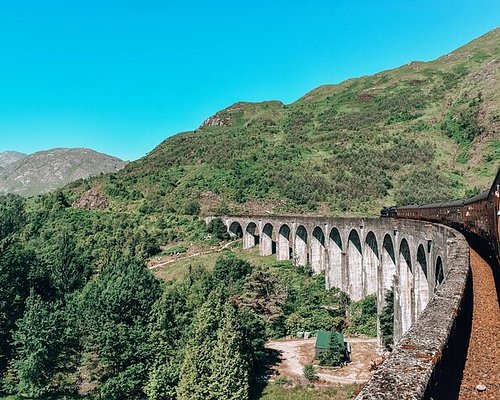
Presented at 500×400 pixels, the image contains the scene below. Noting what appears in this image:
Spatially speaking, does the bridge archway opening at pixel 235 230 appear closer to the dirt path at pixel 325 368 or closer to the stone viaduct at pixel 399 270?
the stone viaduct at pixel 399 270

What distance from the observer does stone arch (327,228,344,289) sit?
150 ft

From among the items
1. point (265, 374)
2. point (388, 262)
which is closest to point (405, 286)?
point (388, 262)

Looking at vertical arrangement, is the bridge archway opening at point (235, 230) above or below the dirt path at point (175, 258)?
above

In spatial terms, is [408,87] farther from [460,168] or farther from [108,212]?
[108,212]

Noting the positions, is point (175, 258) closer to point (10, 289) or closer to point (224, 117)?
point (10, 289)


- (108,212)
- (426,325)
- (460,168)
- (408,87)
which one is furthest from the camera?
(408,87)

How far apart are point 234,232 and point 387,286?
143 ft

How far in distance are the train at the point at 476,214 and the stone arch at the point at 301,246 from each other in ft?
68.7

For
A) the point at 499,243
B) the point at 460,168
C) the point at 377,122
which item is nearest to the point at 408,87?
the point at 377,122

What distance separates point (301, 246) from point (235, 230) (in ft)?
69.9

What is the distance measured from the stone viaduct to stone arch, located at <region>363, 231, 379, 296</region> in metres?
0.10

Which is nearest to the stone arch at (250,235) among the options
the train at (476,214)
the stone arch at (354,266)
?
the stone arch at (354,266)

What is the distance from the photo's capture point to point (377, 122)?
128 m

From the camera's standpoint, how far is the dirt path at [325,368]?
31.8m
